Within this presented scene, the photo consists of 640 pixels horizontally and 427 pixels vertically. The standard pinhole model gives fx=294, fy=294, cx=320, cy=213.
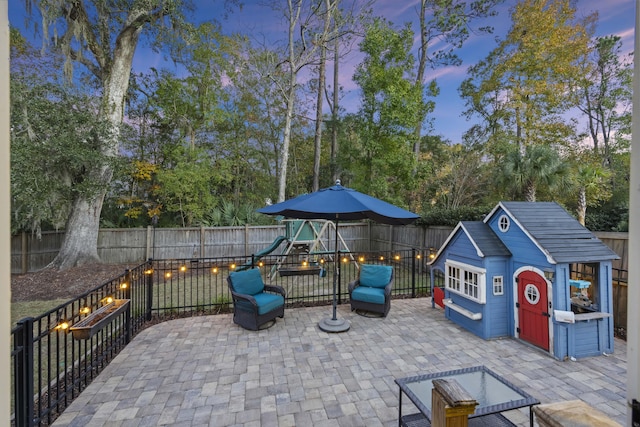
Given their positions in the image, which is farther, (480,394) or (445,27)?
(445,27)

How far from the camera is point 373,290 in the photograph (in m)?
5.61

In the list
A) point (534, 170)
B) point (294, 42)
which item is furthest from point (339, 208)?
point (294, 42)

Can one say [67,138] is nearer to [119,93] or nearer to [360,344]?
[119,93]

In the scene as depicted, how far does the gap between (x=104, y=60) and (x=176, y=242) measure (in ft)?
22.6

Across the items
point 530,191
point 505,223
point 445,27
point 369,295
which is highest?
point 445,27

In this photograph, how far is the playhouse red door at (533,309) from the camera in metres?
4.07

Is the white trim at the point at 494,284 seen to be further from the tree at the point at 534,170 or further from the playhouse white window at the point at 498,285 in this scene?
the tree at the point at 534,170

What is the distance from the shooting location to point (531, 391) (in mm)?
3250

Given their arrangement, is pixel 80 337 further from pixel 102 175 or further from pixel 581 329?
pixel 102 175

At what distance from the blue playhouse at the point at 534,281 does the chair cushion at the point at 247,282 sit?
11.3 feet

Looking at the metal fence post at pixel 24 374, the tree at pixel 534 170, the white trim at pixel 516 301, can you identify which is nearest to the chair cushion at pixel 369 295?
the white trim at pixel 516 301

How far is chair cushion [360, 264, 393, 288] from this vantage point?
5.69 m

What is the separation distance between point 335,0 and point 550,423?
15.7 m

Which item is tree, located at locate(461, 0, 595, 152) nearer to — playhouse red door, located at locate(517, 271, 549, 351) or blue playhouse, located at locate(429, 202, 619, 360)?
blue playhouse, located at locate(429, 202, 619, 360)
